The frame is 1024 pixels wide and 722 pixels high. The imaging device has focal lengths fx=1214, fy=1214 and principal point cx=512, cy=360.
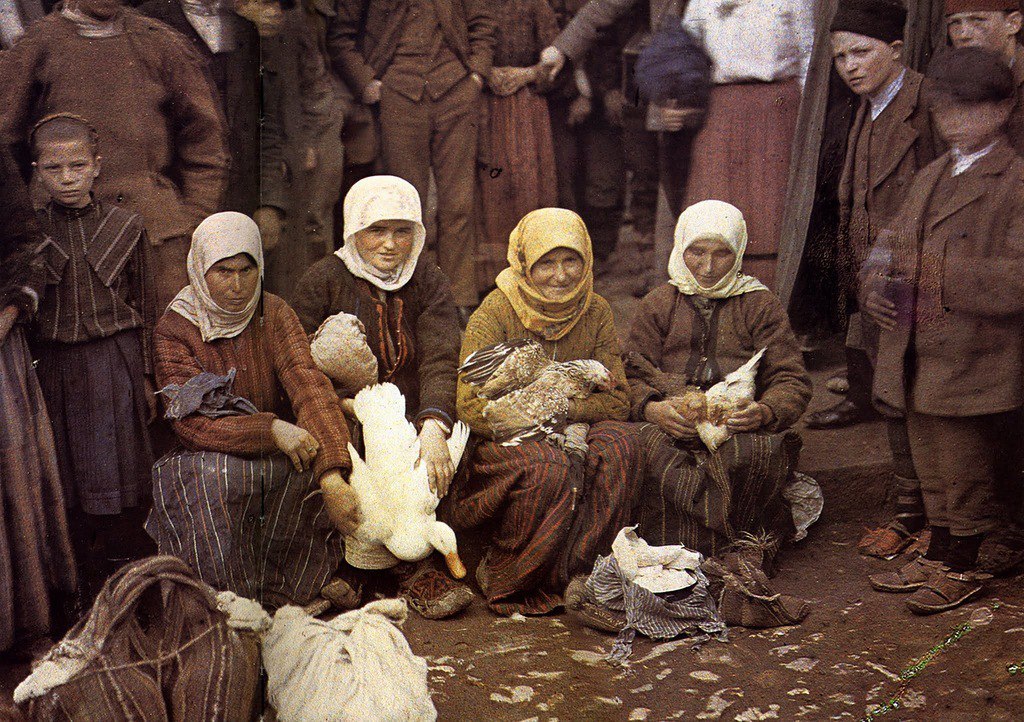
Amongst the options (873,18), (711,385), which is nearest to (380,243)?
(711,385)

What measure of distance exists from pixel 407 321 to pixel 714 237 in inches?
49.3

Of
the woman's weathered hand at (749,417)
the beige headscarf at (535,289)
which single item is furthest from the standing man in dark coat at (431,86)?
the woman's weathered hand at (749,417)

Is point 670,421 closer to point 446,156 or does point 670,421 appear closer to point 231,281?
point 446,156

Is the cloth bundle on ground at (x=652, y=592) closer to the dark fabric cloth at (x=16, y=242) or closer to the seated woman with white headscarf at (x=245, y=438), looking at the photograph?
the seated woman with white headscarf at (x=245, y=438)

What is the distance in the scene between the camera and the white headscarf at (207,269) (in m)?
4.45

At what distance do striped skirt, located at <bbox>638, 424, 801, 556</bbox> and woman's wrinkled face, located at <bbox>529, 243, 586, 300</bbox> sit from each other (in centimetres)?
63

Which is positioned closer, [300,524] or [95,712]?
[95,712]

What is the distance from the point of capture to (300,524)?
4559 mm

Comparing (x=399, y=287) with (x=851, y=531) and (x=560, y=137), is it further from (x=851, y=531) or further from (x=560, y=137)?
(x=851, y=531)

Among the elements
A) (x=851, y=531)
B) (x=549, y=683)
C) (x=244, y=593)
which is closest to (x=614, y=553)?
(x=549, y=683)

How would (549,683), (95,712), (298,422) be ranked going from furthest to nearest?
(298,422), (549,683), (95,712)

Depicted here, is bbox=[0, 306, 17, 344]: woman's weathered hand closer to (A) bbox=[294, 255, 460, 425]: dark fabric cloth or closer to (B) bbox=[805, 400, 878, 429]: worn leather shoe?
(A) bbox=[294, 255, 460, 425]: dark fabric cloth

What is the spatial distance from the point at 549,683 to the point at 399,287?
1.59 metres

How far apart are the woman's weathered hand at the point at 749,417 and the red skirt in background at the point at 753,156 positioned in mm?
530
